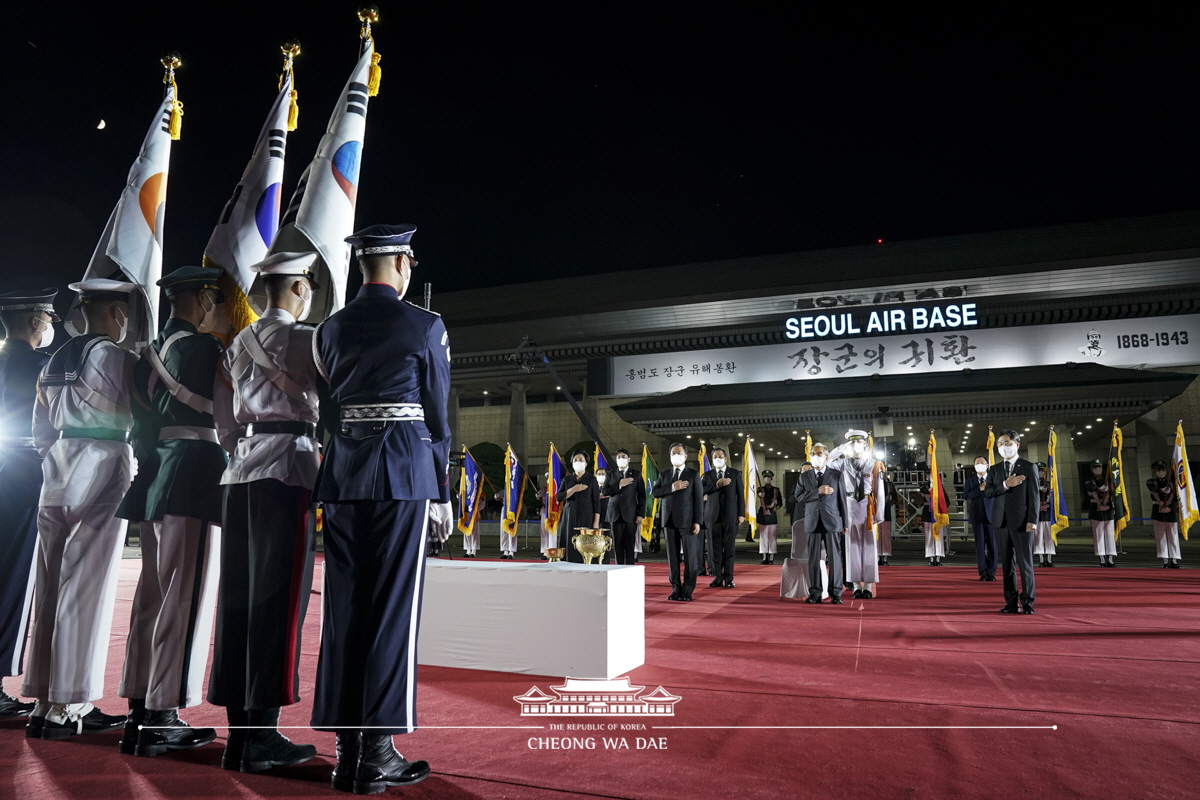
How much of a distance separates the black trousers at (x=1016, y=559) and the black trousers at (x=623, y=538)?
383cm

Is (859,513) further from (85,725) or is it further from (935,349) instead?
(935,349)

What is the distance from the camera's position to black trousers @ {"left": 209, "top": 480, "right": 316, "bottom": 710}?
98.8 inches

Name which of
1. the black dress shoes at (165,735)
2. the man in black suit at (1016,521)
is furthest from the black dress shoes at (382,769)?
the man in black suit at (1016,521)

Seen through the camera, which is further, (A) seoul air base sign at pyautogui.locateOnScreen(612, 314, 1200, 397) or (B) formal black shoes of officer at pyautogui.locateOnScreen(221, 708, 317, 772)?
(A) seoul air base sign at pyautogui.locateOnScreen(612, 314, 1200, 397)

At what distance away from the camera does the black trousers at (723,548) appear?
9.23 meters

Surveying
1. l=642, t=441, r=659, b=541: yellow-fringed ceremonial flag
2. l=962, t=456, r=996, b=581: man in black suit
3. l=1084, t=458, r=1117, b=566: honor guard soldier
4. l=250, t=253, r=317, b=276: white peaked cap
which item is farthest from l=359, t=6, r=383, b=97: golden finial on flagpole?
l=1084, t=458, r=1117, b=566: honor guard soldier

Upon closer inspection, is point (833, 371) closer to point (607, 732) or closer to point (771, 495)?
point (771, 495)

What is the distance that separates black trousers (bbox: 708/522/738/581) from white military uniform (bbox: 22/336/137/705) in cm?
711

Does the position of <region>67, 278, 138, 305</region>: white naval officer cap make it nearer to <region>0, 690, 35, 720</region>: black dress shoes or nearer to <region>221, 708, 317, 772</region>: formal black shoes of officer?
<region>0, 690, 35, 720</region>: black dress shoes

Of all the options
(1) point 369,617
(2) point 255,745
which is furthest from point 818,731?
(2) point 255,745

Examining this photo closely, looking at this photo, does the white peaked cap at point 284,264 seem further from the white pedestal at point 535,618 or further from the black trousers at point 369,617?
the white pedestal at point 535,618

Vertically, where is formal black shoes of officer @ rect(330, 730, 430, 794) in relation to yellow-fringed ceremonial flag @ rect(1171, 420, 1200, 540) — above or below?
below

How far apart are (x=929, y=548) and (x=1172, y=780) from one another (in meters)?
11.1

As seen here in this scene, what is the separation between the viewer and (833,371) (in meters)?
18.5
